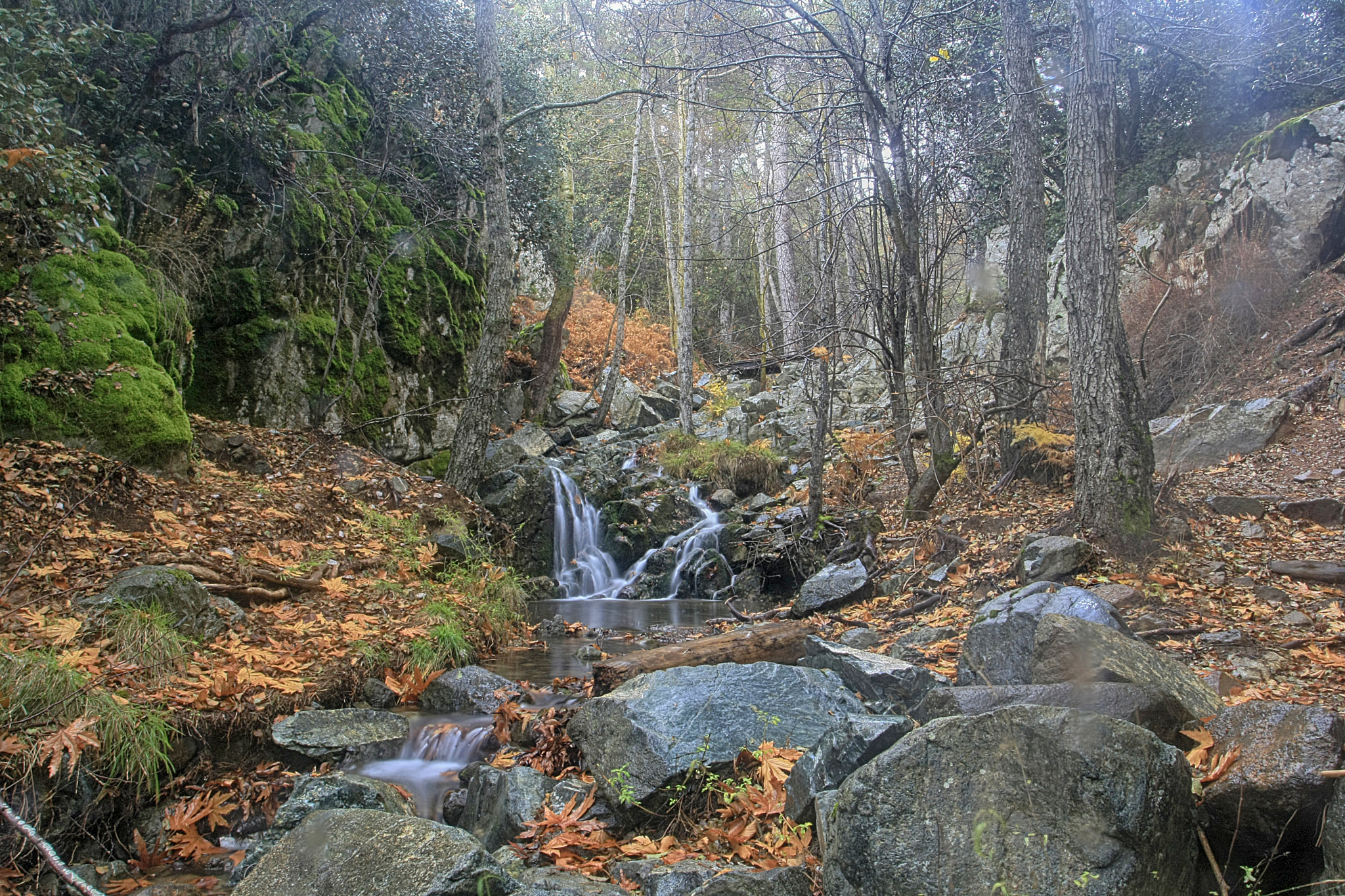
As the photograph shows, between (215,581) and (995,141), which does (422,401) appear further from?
(995,141)

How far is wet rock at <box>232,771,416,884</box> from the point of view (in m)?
3.96

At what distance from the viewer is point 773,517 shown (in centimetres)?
1155

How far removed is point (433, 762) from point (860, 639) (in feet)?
11.4

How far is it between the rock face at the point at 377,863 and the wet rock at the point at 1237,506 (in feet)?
24.1

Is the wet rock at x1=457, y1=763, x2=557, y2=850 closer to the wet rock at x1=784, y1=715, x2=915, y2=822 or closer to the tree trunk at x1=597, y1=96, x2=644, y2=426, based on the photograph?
the wet rock at x1=784, y1=715, x2=915, y2=822

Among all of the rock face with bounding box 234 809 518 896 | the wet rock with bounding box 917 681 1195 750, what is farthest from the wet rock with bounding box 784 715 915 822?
the rock face with bounding box 234 809 518 896

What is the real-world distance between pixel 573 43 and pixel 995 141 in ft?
40.7

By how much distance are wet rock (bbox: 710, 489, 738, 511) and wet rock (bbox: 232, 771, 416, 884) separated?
9316mm

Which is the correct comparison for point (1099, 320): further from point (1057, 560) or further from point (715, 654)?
point (715, 654)

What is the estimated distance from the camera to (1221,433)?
9.23m

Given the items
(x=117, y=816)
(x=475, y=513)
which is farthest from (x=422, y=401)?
(x=117, y=816)

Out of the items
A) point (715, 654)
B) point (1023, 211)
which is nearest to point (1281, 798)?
point (715, 654)

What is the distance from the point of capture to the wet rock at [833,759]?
3.29 metres

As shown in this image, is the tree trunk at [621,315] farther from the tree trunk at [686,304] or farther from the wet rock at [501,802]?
the wet rock at [501,802]
